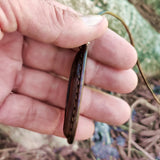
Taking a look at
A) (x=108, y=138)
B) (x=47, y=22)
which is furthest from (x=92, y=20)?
(x=108, y=138)

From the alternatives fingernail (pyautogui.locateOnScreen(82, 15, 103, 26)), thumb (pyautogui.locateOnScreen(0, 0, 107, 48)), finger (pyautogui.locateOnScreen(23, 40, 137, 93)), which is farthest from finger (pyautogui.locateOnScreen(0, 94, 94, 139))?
fingernail (pyautogui.locateOnScreen(82, 15, 103, 26))

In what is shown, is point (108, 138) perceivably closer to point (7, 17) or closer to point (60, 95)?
point (60, 95)

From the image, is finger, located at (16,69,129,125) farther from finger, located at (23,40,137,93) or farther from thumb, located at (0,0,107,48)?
thumb, located at (0,0,107,48)

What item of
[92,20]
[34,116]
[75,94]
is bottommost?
[34,116]

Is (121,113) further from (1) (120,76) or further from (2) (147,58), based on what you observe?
(2) (147,58)

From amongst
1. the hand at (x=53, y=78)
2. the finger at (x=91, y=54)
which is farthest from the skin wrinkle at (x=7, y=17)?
the finger at (x=91, y=54)

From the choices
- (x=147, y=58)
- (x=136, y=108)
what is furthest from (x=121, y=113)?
(x=147, y=58)

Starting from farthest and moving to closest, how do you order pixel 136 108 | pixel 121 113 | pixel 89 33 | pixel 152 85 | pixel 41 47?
pixel 152 85 → pixel 136 108 → pixel 121 113 → pixel 41 47 → pixel 89 33
